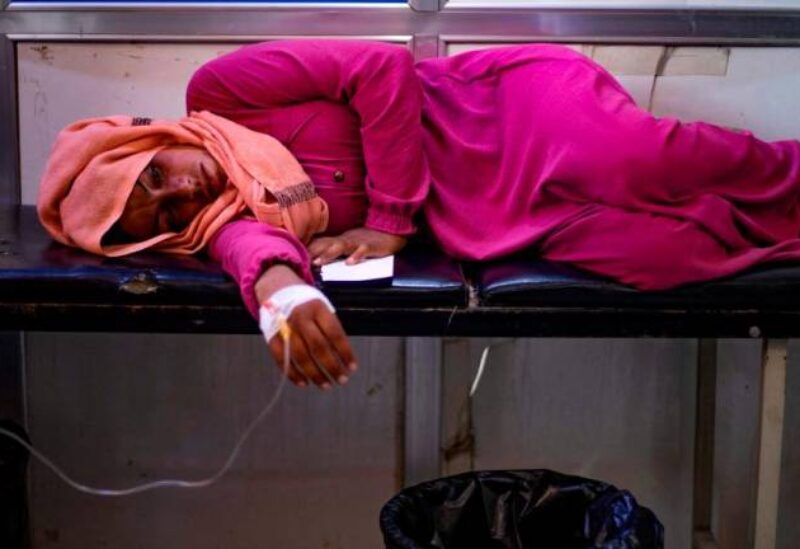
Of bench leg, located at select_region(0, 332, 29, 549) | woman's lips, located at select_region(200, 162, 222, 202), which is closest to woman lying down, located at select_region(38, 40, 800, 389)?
woman's lips, located at select_region(200, 162, 222, 202)

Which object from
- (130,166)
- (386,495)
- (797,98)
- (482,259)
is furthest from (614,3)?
(386,495)

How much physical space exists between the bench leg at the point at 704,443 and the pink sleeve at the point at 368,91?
67cm

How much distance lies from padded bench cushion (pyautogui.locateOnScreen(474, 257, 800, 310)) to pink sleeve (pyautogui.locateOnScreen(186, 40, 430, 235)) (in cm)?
26

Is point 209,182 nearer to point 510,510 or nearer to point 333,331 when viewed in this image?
point 333,331

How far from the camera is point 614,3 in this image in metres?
1.62

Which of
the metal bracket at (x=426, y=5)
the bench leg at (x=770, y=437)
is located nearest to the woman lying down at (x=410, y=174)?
the bench leg at (x=770, y=437)

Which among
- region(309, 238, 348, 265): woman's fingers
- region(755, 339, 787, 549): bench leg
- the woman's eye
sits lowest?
region(755, 339, 787, 549): bench leg

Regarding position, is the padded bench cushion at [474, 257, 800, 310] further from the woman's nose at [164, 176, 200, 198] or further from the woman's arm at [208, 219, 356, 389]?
the woman's nose at [164, 176, 200, 198]

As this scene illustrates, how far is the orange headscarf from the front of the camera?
1275mm

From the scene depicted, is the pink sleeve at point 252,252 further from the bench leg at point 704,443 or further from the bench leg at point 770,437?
the bench leg at point 704,443

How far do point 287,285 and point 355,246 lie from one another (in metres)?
0.31

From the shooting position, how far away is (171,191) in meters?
1.29

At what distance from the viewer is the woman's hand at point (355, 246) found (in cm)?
126

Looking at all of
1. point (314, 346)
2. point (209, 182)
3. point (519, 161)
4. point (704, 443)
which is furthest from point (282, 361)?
point (704, 443)
